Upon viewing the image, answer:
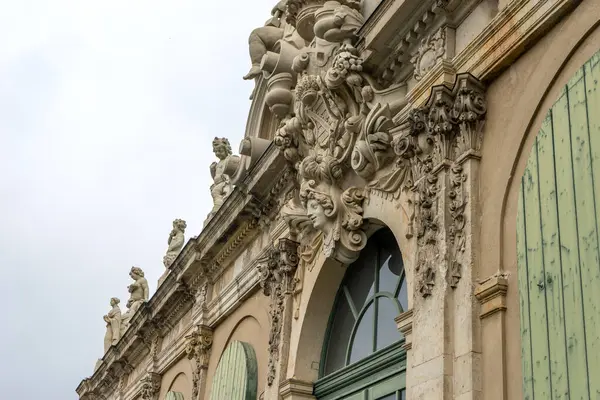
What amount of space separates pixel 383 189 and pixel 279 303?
8.15 feet

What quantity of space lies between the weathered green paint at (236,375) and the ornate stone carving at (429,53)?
4522 mm

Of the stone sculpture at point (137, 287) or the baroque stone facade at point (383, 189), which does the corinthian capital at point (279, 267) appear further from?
the stone sculpture at point (137, 287)

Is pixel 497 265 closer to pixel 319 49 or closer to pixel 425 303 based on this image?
pixel 425 303

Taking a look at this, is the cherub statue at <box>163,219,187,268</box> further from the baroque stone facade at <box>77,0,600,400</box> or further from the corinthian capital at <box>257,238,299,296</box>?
the corinthian capital at <box>257,238,299,296</box>

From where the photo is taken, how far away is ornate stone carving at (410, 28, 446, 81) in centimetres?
718

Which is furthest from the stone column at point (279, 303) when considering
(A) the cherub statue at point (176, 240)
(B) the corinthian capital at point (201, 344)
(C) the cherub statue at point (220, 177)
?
(A) the cherub statue at point (176, 240)

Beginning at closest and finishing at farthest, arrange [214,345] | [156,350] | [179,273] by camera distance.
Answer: [214,345] < [179,273] < [156,350]

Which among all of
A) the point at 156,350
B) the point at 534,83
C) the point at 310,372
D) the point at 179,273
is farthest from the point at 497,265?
the point at 156,350

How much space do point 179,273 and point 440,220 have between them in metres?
8.06

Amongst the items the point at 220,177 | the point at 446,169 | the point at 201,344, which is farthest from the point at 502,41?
the point at 220,177

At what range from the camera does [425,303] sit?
20.9ft

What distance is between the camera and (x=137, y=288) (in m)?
20.6

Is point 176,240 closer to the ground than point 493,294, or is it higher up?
higher up

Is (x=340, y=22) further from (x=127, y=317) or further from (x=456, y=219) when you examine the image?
(x=127, y=317)
